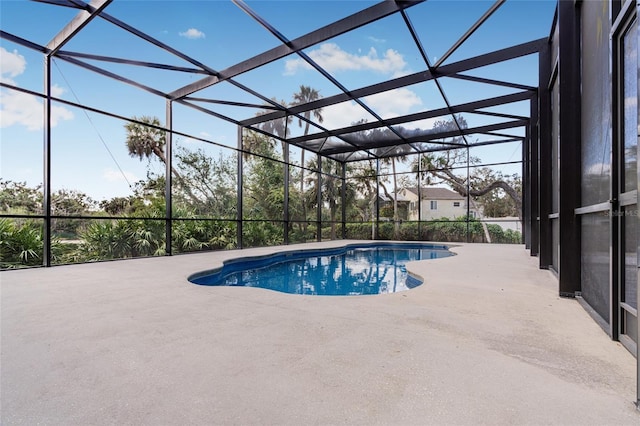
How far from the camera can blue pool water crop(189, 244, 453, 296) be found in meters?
5.15

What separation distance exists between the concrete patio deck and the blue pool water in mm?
1983

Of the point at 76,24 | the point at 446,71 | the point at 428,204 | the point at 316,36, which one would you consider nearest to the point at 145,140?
the point at 76,24

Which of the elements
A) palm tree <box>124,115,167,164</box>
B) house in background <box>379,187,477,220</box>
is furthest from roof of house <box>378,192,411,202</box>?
palm tree <box>124,115,167,164</box>

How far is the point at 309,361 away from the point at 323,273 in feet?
16.5

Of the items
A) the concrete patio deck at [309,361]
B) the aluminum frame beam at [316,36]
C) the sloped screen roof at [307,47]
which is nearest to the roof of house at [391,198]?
the sloped screen roof at [307,47]

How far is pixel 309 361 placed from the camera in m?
1.74

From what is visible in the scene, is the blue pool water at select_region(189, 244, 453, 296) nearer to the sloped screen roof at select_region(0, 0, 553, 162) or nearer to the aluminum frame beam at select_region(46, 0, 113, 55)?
the sloped screen roof at select_region(0, 0, 553, 162)

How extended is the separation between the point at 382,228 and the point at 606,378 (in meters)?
12.5

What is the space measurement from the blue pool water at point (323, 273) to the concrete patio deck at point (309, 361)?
1983mm

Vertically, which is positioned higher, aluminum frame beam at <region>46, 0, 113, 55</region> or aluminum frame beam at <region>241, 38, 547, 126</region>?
aluminum frame beam at <region>46, 0, 113, 55</region>

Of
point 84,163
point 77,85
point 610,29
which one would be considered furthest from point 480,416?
point 84,163

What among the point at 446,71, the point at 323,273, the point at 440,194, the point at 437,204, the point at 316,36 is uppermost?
the point at 316,36

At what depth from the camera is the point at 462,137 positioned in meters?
10.4

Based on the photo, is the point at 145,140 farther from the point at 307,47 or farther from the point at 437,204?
the point at 437,204
